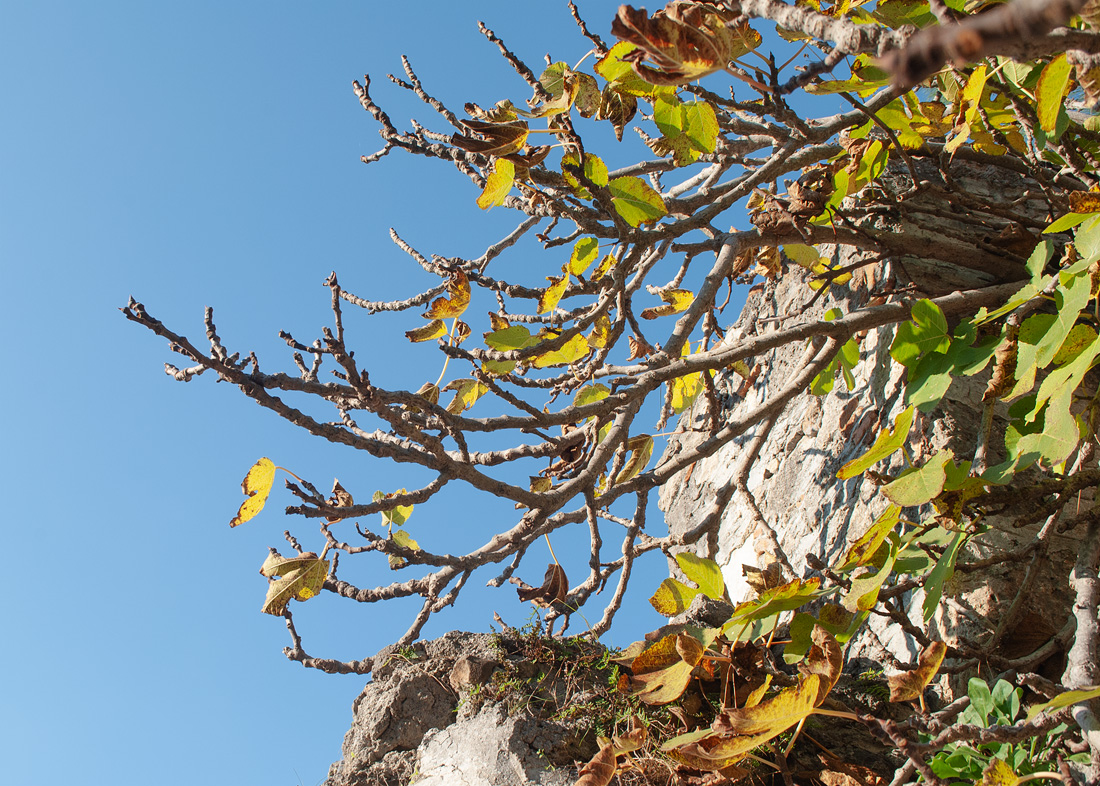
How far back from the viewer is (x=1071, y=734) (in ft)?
4.57

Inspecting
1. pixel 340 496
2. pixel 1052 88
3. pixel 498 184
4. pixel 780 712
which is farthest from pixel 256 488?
pixel 1052 88

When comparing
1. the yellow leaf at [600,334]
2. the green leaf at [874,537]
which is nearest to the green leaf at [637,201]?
the yellow leaf at [600,334]

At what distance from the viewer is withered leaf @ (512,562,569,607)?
77.1 inches

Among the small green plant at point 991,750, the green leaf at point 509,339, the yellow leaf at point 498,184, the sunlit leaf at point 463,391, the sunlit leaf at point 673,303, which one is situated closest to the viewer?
the small green plant at point 991,750

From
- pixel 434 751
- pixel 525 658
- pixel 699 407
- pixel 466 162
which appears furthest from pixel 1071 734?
pixel 699 407

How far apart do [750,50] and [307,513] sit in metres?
1.22

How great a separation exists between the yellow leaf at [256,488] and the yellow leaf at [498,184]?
0.75 metres

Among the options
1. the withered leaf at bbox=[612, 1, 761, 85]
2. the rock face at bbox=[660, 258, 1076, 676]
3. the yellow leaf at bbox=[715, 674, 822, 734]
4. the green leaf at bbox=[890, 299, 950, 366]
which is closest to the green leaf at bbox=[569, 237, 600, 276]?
the rock face at bbox=[660, 258, 1076, 676]

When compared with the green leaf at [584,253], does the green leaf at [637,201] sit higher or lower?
lower

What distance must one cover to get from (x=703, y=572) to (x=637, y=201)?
0.85m

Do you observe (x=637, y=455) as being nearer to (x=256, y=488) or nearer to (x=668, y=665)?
(x=668, y=665)

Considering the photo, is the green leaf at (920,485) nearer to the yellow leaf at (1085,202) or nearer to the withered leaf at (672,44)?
the yellow leaf at (1085,202)

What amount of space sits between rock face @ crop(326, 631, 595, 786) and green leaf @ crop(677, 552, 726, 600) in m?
0.45

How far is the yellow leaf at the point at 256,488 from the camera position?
5.33ft
